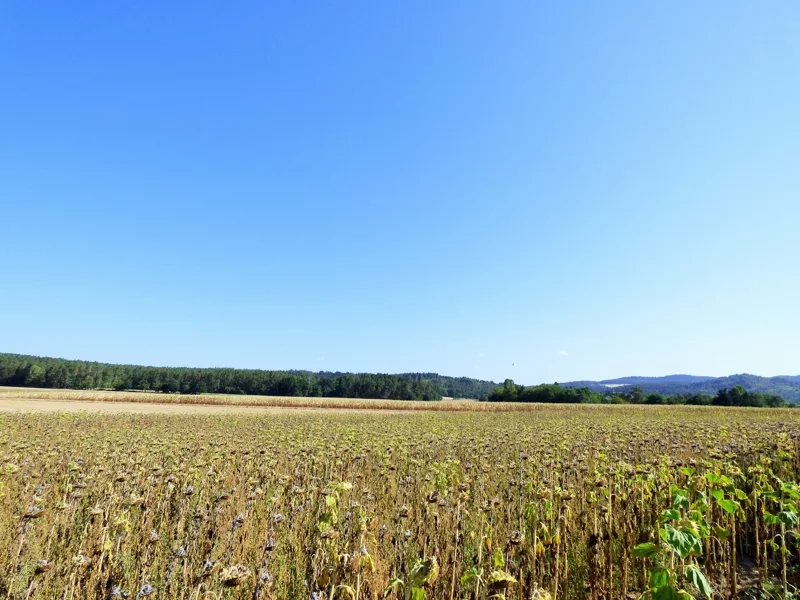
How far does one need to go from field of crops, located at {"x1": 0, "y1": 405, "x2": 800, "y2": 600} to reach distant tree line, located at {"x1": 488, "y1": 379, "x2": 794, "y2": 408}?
92.0 meters

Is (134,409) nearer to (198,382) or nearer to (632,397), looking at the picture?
(198,382)

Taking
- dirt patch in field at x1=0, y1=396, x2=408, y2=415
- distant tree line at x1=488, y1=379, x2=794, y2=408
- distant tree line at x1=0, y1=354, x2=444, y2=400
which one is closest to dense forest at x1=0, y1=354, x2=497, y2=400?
distant tree line at x1=0, y1=354, x2=444, y2=400

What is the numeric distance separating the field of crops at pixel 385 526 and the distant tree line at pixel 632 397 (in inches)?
3623

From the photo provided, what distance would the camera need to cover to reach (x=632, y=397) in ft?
332

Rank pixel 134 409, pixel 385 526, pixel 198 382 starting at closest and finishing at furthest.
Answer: pixel 385 526, pixel 134 409, pixel 198 382


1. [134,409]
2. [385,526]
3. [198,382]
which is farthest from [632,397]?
[198,382]

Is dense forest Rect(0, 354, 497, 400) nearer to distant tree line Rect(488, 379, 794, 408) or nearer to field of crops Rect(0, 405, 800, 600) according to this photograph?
distant tree line Rect(488, 379, 794, 408)

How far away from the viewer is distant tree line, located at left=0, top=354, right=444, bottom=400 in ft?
422

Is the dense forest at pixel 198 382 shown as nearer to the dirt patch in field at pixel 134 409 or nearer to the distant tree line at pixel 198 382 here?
the distant tree line at pixel 198 382

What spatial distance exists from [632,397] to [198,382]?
12355 centimetres

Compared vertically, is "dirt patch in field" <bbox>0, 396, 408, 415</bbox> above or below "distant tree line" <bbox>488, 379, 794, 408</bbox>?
above

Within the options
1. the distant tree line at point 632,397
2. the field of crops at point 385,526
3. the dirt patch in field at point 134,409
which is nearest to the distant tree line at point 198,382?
the distant tree line at point 632,397

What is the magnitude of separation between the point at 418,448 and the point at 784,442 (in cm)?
983

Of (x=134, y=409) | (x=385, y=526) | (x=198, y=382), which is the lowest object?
(x=198, y=382)
